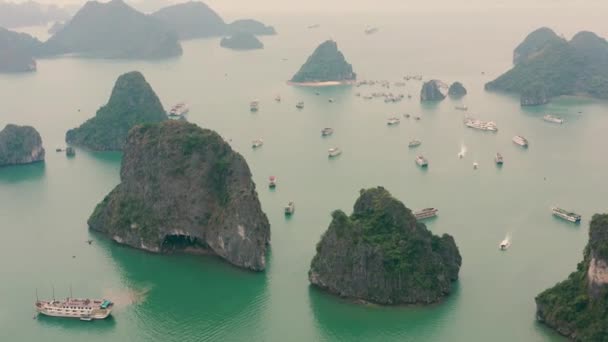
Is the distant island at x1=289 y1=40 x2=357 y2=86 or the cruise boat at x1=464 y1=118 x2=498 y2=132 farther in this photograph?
the distant island at x1=289 y1=40 x2=357 y2=86

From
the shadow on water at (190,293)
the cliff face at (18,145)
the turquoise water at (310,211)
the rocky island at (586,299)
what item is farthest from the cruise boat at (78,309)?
the cliff face at (18,145)

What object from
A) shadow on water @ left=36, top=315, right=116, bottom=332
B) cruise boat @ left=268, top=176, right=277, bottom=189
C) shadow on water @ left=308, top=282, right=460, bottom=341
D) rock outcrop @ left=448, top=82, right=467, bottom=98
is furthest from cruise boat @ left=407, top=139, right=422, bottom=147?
shadow on water @ left=36, top=315, right=116, bottom=332

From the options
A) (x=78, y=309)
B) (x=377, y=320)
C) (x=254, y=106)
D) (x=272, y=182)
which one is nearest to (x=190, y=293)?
(x=78, y=309)

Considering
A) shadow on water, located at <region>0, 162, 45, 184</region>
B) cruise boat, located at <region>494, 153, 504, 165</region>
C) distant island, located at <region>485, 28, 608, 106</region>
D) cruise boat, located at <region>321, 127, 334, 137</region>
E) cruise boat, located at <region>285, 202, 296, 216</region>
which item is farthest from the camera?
distant island, located at <region>485, 28, 608, 106</region>

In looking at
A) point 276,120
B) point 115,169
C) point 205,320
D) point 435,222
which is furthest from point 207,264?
point 276,120

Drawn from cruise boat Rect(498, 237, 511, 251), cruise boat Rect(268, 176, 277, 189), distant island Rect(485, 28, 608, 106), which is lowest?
cruise boat Rect(498, 237, 511, 251)

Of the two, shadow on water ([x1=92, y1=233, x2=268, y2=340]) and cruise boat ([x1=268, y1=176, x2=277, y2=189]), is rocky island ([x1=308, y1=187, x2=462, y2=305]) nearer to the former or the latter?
shadow on water ([x1=92, y1=233, x2=268, y2=340])

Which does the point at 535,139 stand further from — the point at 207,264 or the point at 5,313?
the point at 5,313
